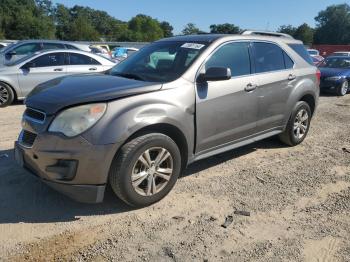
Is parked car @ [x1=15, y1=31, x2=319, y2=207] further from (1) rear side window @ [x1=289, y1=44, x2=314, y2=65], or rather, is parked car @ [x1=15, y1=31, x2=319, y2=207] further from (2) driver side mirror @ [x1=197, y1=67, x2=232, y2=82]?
(1) rear side window @ [x1=289, y1=44, x2=314, y2=65]

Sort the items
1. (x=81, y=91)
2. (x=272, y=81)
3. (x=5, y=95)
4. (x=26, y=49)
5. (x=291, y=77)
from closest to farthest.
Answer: (x=81, y=91), (x=272, y=81), (x=291, y=77), (x=5, y=95), (x=26, y=49)

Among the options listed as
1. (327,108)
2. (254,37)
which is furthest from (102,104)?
(327,108)

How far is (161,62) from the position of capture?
4.95m

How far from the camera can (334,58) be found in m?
15.0

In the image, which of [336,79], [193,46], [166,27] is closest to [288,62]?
[193,46]

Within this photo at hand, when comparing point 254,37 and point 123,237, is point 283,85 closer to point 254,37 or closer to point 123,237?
point 254,37

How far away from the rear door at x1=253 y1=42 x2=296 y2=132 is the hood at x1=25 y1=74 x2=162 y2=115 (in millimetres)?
1810

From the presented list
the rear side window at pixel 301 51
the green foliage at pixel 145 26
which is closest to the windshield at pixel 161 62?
the rear side window at pixel 301 51

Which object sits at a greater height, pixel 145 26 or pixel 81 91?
pixel 145 26

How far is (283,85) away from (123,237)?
3.37 meters

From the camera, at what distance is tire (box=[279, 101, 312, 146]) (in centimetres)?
625

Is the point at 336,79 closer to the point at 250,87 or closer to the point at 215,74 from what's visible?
the point at 250,87

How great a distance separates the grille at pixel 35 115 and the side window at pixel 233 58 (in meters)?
1.93

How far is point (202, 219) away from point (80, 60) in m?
7.70
